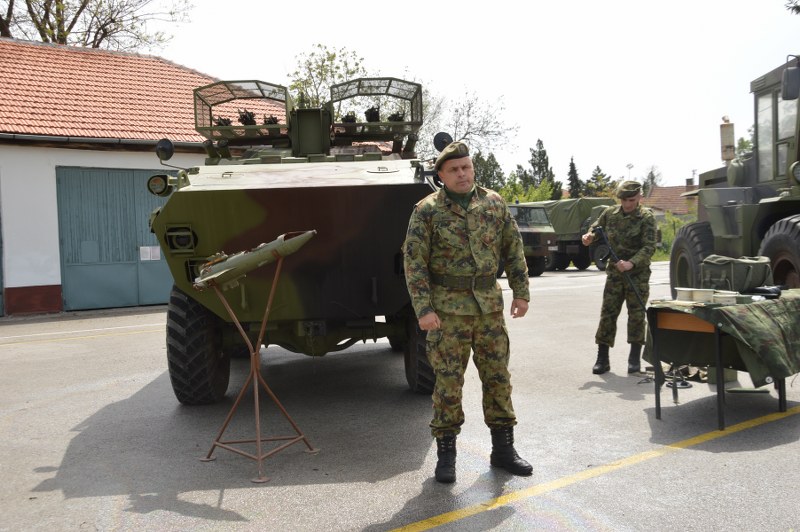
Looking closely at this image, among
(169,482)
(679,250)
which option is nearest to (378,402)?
(169,482)

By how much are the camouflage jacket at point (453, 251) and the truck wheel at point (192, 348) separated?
229cm

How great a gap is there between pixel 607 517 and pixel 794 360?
7.63 ft

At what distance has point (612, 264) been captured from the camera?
23.0 feet

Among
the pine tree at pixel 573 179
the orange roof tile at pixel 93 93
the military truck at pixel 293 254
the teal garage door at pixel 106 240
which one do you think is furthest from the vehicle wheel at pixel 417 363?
the pine tree at pixel 573 179

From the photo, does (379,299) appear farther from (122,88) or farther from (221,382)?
(122,88)

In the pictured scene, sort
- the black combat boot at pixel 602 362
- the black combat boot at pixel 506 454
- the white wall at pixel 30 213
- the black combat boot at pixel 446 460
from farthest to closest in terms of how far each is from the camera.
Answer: the white wall at pixel 30 213, the black combat boot at pixel 602 362, the black combat boot at pixel 506 454, the black combat boot at pixel 446 460

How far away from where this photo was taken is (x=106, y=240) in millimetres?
14859

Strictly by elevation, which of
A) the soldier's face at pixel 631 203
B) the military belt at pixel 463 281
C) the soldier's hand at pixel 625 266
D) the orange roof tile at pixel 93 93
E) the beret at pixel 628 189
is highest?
the orange roof tile at pixel 93 93

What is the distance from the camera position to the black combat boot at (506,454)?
430 centimetres

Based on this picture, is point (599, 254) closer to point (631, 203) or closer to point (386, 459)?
point (631, 203)

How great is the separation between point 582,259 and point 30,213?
1600 centimetres

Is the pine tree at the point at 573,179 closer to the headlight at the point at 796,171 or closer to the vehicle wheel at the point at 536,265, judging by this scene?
the vehicle wheel at the point at 536,265

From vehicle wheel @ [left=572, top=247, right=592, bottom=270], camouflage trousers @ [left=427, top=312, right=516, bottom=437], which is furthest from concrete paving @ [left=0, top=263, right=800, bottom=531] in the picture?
vehicle wheel @ [left=572, top=247, right=592, bottom=270]

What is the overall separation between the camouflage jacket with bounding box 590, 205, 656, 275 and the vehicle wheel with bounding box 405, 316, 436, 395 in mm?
1985
